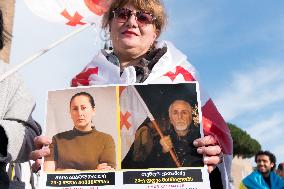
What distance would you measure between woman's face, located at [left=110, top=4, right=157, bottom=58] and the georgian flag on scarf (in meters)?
0.10

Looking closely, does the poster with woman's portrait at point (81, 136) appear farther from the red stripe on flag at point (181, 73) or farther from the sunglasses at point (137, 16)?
the sunglasses at point (137, 16)

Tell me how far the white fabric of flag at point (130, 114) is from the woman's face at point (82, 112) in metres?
0.15

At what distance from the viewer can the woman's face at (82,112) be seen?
2.11 meters

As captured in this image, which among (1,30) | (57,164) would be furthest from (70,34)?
(57,164)

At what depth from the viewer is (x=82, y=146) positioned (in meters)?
2.07

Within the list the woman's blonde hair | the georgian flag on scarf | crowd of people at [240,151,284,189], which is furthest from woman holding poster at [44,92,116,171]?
crowd of people at [240,151,284,189]

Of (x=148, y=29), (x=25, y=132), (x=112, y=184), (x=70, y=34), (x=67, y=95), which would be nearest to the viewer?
(x=112, y=184)

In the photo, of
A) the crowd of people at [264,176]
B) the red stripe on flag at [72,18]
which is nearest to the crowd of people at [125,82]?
Answer: the red stripe on flag at [72,18]

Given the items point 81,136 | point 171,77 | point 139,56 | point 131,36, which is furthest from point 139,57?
point 81,136

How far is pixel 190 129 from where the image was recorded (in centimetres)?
208

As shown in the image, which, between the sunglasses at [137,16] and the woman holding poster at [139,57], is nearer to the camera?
the woman holding poster at [139,57]

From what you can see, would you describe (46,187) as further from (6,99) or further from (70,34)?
(70,34)

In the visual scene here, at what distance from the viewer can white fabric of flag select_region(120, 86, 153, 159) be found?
81.1 inches

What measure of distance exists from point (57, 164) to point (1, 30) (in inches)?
39.0
